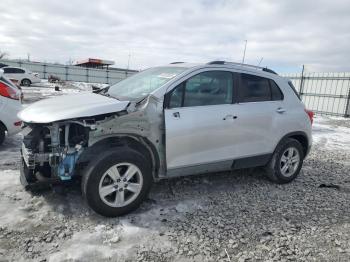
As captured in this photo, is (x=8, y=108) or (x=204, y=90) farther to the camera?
(x=8, y=108)

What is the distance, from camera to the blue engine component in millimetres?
3447

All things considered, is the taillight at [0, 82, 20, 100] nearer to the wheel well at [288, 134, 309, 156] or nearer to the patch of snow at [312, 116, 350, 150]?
the wheel well at [288, 134, 309, 156]

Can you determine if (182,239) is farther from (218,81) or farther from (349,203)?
(349,203)

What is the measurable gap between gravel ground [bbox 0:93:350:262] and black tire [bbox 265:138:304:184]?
0.13 m

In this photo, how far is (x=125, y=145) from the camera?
11.8 ft

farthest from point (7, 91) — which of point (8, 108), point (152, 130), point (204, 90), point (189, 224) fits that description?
point (189, 224)

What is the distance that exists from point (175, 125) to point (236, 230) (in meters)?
1.39

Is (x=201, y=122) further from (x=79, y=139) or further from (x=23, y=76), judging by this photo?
(x=23, y=76)

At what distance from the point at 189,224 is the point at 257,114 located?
74.4 inches

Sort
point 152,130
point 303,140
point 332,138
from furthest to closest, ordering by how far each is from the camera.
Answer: point 332,138 → point 303,140 → point 152,130

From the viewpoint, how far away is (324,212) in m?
4.18

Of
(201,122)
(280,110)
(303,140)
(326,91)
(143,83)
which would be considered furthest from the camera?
(326,91)

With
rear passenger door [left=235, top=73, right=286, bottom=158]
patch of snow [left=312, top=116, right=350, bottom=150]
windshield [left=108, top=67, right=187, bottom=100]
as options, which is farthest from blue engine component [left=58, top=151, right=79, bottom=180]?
patch of snow [left=312, top=116, right=350, bottom=150]

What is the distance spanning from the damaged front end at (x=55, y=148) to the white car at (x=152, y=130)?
0.04 feet
